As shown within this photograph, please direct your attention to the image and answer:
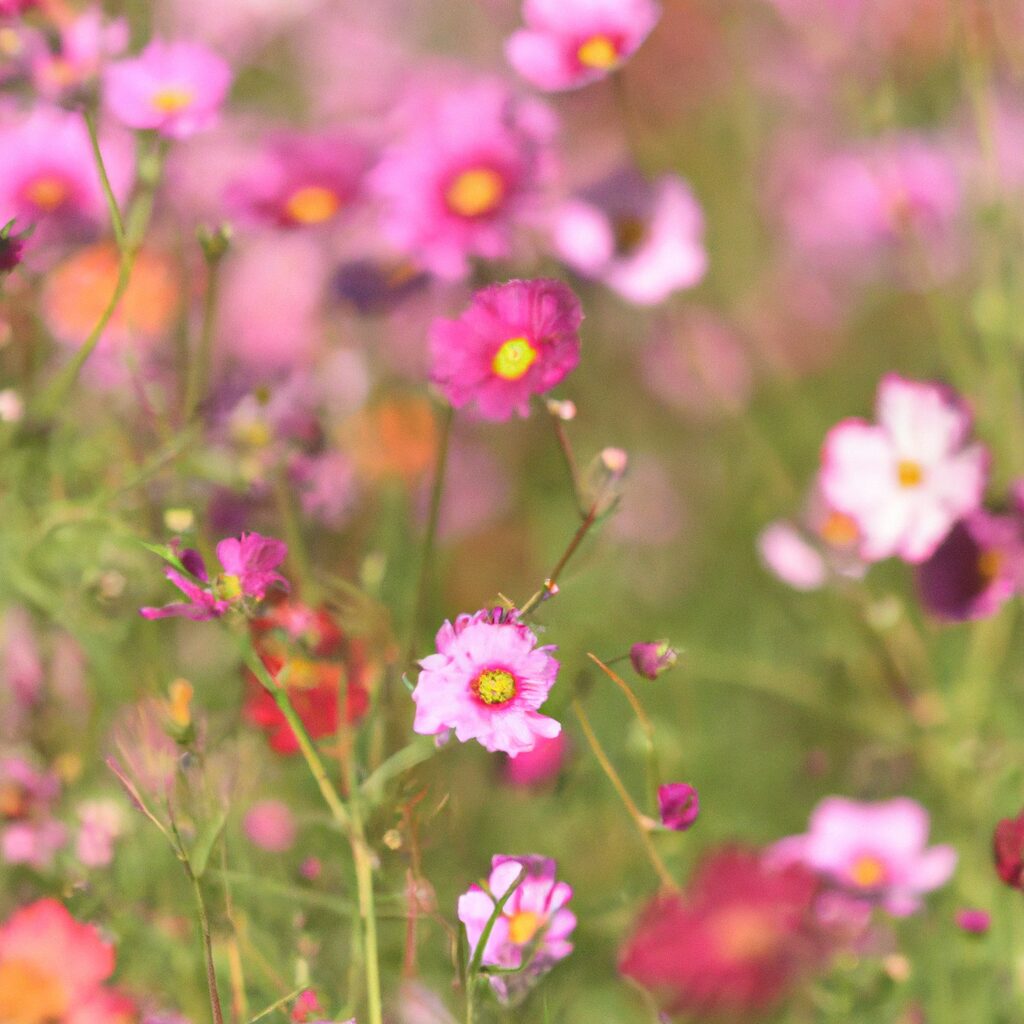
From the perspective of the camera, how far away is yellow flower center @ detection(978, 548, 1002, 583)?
692 mm

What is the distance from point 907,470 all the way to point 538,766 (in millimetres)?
278

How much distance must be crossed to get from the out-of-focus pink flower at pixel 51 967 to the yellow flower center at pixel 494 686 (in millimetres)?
195

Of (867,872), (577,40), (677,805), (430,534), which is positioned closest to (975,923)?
(867,872)

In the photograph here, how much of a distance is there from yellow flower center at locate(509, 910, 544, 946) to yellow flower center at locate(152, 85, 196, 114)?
1.51ft

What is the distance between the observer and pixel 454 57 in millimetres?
1482

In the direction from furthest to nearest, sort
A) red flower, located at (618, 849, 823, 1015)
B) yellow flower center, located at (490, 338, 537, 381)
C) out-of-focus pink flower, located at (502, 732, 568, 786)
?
out-of-focus pink flower, located at (502, 732, 568, 786) < yellow flower center, located at (490, 338, 537, 381) < red flower, located at (618, 849, 823, 1015)

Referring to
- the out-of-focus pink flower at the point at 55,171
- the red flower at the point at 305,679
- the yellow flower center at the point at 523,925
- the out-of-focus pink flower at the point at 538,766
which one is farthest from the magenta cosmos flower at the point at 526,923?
the out-of-focus pink flower at the point at 55,171

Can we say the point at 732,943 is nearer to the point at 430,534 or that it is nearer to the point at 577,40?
the point at 430,534

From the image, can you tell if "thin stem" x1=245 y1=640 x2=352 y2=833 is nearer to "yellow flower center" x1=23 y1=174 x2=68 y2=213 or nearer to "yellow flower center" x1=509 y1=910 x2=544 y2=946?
"yellow flower center" x1=509 y1=910 x2=544 y2=946

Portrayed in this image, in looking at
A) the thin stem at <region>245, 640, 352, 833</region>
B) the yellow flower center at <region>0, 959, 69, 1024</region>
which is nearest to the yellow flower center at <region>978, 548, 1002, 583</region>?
the thin stem at <region>245, 640, 352, 833</region>

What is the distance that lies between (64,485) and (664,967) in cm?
50

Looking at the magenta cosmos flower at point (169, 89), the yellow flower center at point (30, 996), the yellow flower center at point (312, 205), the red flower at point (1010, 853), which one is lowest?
the yellow flower center at point (30, 996)

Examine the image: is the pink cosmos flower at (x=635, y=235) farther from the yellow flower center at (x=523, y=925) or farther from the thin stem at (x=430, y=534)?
the yellow flower center at (x=523, y=925)

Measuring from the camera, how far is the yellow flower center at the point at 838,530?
83 centimetres
